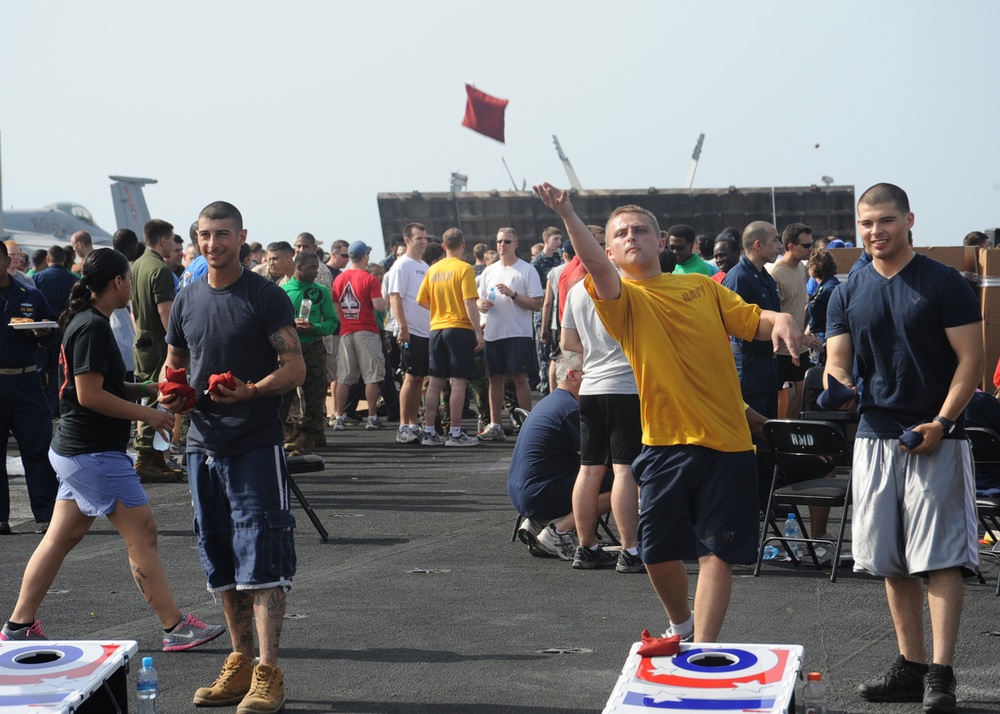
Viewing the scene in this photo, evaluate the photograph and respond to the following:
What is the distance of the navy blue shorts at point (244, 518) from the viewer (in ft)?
16.3

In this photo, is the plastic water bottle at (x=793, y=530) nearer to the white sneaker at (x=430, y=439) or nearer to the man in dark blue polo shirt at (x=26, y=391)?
the man in dark blue polo shirt at (x=26, y=391)

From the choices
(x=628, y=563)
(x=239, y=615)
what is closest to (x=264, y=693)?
(x=239, y=615)

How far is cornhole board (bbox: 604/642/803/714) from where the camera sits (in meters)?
3.79

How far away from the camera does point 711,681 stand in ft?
13.0

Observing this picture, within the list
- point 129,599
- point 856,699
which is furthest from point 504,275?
point 856,699

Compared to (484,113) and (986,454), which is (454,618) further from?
(484,113)

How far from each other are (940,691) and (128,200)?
6252 cm

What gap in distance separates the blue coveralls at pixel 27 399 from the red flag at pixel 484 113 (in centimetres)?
2209

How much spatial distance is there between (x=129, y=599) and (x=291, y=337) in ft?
8.52

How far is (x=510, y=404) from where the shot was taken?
14.7m

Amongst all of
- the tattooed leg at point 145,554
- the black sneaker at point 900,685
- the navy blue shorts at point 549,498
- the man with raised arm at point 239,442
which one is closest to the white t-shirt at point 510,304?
the navy blue shorts at point 549,498

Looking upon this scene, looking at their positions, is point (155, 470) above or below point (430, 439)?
above

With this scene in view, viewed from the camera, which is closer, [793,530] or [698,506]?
[698,506]

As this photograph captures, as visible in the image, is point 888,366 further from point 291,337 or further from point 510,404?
point 510,404
